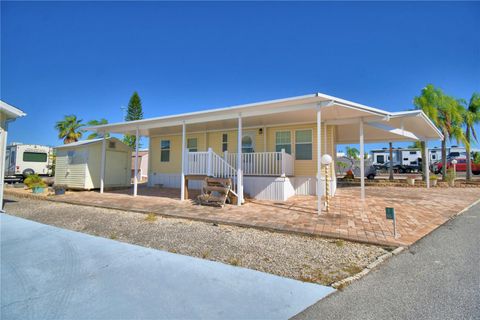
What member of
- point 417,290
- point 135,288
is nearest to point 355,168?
point 417,290

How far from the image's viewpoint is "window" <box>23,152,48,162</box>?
1648cm

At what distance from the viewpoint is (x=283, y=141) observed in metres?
10.3

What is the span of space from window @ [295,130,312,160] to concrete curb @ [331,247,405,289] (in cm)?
624

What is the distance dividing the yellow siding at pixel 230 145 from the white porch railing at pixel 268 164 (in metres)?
0.81

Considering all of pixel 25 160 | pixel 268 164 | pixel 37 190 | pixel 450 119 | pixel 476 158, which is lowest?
pixel 37 190

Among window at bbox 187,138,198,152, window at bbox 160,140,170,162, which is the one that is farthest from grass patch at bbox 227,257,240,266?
window at bbox 160,140,170,162

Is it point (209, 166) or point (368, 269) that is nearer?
point (368, 269)

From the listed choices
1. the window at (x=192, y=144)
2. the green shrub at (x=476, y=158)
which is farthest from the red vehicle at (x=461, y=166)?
the window at (x=192, y=144)

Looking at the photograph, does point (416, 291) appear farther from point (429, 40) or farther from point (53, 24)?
point (53, 24)

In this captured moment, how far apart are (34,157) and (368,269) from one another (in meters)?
21.9

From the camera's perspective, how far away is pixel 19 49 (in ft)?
35.2

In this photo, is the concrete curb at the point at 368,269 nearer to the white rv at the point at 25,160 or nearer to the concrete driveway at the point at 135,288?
the concrete driveway at the point at 135,288

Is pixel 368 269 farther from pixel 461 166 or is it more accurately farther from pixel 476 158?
pixel 476 158

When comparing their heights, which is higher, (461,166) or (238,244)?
(461,166)
